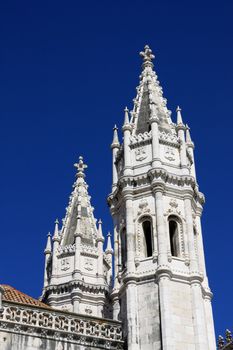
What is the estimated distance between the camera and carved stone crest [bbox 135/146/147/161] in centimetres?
2542

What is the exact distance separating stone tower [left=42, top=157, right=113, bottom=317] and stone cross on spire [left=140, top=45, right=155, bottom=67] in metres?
9.26

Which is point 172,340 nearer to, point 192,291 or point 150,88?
point 192,291

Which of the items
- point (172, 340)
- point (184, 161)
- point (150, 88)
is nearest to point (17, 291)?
point (172, 340)

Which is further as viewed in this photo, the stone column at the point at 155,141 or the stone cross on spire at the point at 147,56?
the stone cross on spire at the point at 147,56

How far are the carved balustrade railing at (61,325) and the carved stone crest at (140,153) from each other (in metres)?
6.04

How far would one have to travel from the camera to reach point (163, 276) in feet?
72.5

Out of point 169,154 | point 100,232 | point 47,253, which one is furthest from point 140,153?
point 47,253

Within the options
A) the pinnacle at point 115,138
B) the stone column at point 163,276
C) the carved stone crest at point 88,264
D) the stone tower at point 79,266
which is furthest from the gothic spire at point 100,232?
the stone column at point 163,276

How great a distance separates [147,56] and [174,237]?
925cm

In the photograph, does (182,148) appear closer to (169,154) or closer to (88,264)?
(169,154)

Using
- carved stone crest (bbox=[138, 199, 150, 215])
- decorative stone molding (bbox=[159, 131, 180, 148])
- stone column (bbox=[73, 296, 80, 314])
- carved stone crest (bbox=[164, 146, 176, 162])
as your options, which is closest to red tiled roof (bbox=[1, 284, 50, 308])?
carved stone crest (bbox=[138, 199, 150, 215])

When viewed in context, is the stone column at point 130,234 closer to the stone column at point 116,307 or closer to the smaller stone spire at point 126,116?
the stone column at point 116,307

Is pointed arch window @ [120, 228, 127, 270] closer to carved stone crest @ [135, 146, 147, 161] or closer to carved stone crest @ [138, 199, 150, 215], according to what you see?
carved stone crest @ [138, 199, 150, 215]

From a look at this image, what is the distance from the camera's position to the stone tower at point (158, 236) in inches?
853
